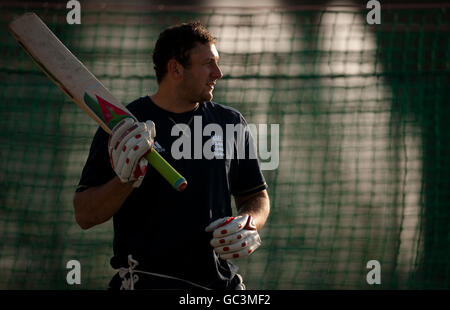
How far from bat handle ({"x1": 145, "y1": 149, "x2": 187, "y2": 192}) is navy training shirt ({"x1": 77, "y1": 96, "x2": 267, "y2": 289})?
0.21m

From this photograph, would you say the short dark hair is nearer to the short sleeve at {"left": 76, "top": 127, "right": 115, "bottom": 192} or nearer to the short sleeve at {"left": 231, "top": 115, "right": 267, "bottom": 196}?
the short sleeve at {"left": 231, "top": 115, "right": 267, "bottom": 196}

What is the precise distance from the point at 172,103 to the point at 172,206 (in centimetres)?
51

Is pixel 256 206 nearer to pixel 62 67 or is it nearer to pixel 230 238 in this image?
pixel 230 238

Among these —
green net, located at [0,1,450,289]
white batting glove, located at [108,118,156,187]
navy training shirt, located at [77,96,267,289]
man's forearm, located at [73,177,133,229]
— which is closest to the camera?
white batting glove, located at [108,118,156,187]

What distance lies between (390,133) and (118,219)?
3123 millimetres

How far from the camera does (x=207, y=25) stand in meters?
5.89

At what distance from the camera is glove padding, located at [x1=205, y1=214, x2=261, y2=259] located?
309 centimetres

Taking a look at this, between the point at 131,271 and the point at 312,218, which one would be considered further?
the point at 312,218

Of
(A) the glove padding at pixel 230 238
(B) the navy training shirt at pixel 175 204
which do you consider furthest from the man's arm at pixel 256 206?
(A) the glove padding at pixel 230 238

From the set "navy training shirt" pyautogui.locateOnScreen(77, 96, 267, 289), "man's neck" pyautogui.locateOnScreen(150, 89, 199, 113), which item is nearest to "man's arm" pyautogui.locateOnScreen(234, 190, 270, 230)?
"navy training shirt" pyautogui.locateOnScreen(77, 96, 267, 289)

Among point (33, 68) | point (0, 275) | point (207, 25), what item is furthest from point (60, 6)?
point (0, 275)

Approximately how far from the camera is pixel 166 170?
2.99 metres

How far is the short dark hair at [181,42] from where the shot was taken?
354cm
